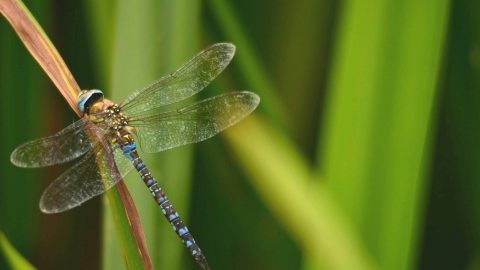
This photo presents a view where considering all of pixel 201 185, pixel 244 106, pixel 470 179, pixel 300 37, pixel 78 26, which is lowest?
pixel 470 179

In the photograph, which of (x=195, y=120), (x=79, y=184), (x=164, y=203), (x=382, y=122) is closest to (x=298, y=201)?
(x=382, y=122)

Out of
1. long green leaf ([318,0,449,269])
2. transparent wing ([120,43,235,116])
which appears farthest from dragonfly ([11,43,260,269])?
long green leaf ([318,0,449,269])

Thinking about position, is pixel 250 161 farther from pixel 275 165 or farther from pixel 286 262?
pixel 286 262

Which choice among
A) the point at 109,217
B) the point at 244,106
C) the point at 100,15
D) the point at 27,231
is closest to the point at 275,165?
the point at 244,106

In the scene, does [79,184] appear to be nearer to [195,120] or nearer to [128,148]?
[128,148]

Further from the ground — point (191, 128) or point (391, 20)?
point (391, 20)

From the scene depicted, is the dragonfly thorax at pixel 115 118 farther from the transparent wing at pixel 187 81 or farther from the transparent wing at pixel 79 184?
the transparent wing at pixel 79 184

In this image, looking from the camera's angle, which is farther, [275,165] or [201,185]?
[201,185]
